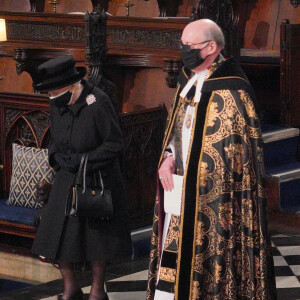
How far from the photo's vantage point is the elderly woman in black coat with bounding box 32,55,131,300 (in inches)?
211

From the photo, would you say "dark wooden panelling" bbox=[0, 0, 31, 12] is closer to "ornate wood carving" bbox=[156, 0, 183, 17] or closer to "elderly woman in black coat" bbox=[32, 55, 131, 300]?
"ornate wood carving" bbox=[156, 0, 183, 17]

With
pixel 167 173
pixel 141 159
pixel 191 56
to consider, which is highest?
pixel 191 56

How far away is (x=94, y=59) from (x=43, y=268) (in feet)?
5.43

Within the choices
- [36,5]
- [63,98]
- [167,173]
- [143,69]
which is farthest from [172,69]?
[36,5]

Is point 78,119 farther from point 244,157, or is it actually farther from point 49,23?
point 49,23

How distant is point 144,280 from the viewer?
20.9ft

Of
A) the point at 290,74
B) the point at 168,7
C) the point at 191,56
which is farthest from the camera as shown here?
the point at 168,7

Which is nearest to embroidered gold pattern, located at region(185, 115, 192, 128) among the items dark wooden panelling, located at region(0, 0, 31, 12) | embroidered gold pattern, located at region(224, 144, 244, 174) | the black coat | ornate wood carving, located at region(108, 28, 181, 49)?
embroidered gold pattern, located at region(224, 144, 244, 174)

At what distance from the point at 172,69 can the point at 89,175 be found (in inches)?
93.2

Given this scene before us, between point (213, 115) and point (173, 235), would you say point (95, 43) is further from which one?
point (173, 235)

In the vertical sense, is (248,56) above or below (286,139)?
above

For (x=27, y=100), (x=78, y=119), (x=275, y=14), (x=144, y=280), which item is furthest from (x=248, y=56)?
(x=78, y=119)

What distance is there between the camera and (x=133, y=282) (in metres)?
6.30

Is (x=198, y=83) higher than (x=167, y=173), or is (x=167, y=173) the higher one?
(x=198, y=83)
